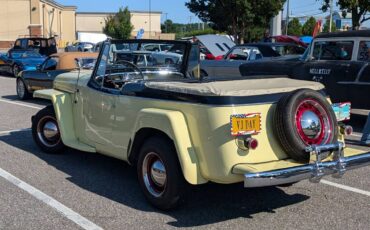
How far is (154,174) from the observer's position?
4711 mm

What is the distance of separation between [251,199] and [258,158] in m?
0.91

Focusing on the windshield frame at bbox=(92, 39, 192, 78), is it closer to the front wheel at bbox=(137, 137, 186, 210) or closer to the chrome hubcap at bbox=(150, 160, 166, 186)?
the front wheel at bbox=(137, 137, 186, 210)

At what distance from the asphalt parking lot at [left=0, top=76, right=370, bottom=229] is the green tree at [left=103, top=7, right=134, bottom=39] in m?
69.2

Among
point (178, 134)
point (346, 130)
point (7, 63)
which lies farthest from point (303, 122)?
point (7, 63)

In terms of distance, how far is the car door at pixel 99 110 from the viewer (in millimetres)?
5453

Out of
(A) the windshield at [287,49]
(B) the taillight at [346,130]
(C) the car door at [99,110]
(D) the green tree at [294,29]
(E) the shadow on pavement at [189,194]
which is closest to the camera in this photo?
(E) the shadow on pavement at [189,194]

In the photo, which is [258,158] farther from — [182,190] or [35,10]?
[35,10]

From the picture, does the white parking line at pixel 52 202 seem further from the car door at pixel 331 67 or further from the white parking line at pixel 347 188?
the car door at pixel 331 67

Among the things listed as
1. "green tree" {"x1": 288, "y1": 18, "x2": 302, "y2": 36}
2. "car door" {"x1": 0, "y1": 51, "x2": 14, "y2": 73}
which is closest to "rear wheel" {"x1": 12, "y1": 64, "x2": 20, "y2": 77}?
"car door" {"x1": 0, "y1": 51, "x2": 14, "y2": 73}

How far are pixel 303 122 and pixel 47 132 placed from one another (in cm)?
385

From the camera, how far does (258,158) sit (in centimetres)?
422

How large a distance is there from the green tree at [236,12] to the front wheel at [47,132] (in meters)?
20.0

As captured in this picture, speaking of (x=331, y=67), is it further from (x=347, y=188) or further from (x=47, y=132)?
(x=47, y=132)

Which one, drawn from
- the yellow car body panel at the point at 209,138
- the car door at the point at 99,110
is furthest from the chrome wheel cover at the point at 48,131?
the yellow car body panel at the point at 209,138
